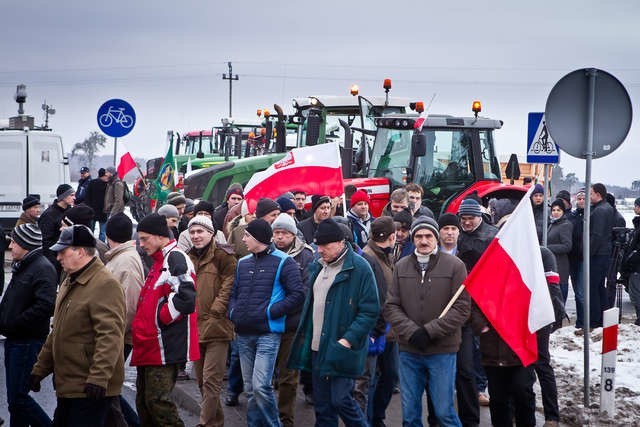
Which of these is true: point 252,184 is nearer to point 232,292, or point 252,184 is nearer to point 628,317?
point 232,292

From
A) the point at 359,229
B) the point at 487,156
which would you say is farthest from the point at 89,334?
the point at 487,156

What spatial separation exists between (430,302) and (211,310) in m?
1.88

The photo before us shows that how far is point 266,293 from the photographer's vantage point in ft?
24.0

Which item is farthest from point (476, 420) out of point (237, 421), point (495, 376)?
point (237, 421)

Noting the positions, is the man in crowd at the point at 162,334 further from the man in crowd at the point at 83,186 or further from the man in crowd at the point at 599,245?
the man in crowd at the point at 83,186

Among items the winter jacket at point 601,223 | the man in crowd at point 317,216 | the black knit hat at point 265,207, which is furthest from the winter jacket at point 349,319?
the winter jacket at point 601,223

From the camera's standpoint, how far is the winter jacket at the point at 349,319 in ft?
21.9

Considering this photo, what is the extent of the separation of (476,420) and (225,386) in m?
2.87

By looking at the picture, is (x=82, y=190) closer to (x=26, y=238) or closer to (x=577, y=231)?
(x=577, y=231)

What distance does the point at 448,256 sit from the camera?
699 cm

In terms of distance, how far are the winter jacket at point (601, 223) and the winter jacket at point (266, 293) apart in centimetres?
710

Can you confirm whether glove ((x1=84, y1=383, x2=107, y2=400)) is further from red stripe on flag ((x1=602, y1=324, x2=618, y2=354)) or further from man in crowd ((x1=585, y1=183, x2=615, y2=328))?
man in crowd ((x1=585, y1=183, x2=615, y2=328))

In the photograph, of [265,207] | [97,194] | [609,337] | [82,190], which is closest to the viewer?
[609,337]

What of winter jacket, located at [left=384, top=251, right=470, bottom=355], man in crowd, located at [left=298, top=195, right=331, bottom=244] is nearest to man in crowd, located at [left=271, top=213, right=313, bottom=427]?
winter jacket, located at [left=384, top=251, right=470, bottom=355]
